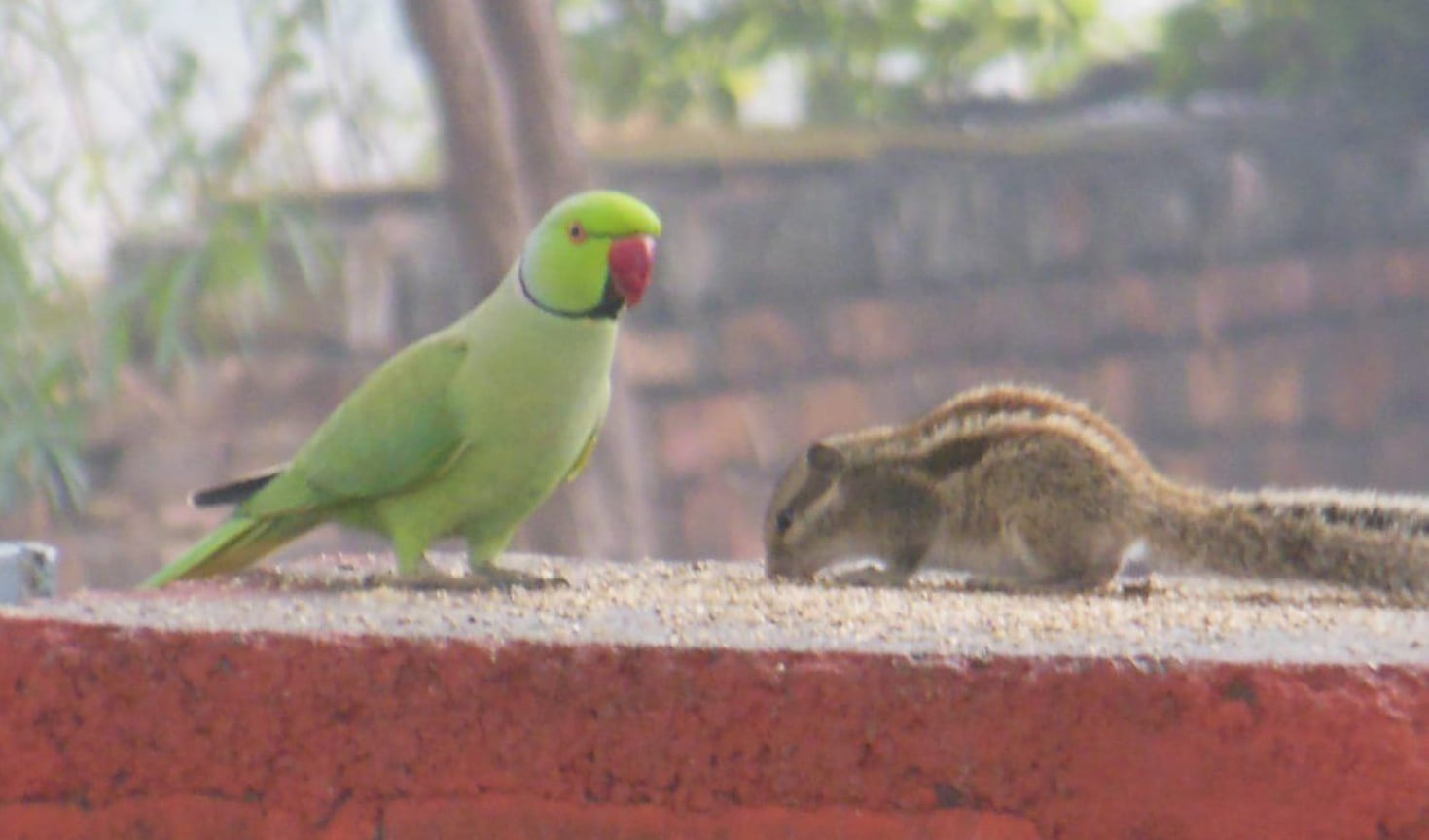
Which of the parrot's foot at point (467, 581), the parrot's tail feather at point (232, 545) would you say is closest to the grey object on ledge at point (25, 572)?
the parrot's tail feather at point (232, 545)

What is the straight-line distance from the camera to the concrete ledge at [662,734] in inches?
66.8

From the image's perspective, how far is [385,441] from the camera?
2535 millimetres

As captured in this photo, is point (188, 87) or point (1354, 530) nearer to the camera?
point (1354, 530)

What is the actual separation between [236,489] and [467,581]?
1.26 feet

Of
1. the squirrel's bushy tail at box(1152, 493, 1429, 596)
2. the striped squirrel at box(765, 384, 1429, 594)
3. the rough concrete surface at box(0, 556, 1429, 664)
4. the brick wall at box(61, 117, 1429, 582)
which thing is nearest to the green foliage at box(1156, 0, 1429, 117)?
the brick wall at box(61, 117, 1429, 582)

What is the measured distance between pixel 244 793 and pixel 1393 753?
102cm

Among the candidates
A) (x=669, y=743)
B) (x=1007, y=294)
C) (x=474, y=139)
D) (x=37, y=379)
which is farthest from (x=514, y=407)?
(x=1007, y=294)

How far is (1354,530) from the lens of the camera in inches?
97.8

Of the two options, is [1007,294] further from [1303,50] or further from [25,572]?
[25,572]

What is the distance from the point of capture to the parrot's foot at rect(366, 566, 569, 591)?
2.42 metres

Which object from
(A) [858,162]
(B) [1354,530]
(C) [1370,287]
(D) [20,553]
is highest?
(D) [20,553]

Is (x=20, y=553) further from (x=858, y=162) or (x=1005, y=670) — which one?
(x=858, y=162)

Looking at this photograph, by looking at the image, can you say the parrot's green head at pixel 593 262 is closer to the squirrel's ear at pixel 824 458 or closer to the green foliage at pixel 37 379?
the squirrel's ear at pixel 824 458

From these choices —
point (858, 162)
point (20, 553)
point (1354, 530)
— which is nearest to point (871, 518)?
point (1354, 530)
